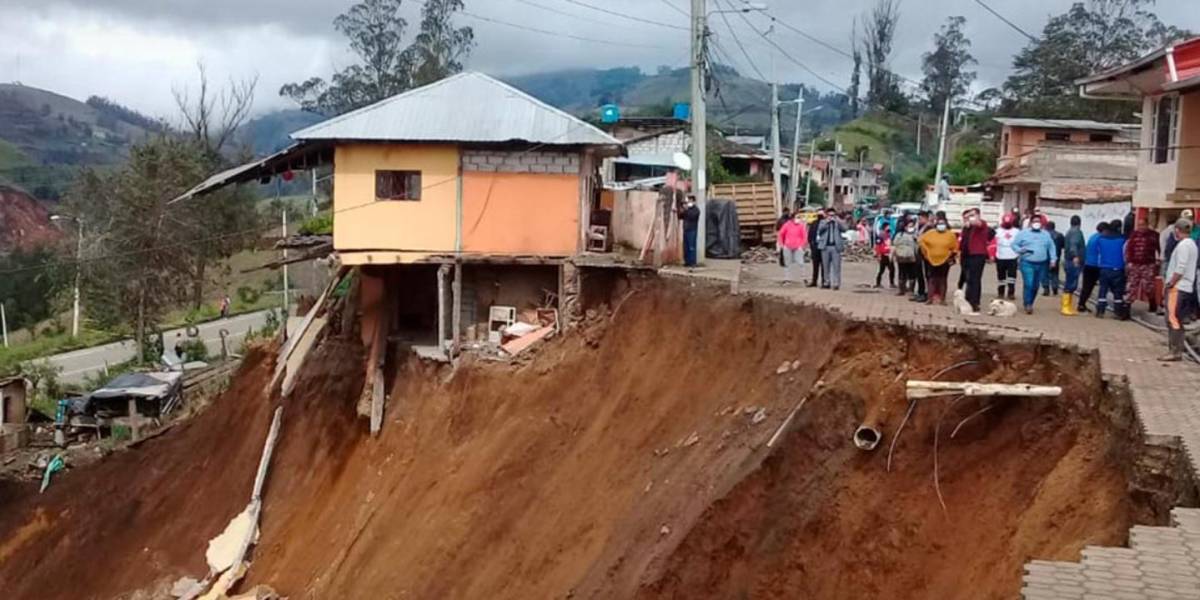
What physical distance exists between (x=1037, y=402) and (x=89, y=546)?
18.4 metres

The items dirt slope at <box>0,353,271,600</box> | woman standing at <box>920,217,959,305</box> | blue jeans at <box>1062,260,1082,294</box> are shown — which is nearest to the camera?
woman standing at <box>920,217,959,305</box>

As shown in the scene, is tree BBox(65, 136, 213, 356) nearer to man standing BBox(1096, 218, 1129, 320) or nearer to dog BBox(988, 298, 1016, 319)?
dog BBox(988, 298, 1016, 319)

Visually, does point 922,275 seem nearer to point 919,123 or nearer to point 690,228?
point 690,228

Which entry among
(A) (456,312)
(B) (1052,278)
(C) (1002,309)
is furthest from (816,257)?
(A) (456,312)

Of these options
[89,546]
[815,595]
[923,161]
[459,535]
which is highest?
[923,161]

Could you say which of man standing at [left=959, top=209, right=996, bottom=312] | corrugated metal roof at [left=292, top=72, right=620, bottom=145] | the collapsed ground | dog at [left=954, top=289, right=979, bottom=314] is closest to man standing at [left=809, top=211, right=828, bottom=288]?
the collapsed ground

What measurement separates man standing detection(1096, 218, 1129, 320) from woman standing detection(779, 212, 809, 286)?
21.6 feet

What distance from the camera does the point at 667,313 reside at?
61.2 feet

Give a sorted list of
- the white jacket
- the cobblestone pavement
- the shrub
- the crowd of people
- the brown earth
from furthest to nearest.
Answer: the brown earth → the shrub → the white jacket → the crowd of people → the cobblestone pavement

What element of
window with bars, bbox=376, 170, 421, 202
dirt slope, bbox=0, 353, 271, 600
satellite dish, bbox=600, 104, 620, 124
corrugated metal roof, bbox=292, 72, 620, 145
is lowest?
dirt slope, bbox=0, 353, 271, 600

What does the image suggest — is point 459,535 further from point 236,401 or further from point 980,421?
point 236,401

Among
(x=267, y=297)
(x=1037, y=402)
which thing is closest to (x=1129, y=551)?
(x=1037, y=402)

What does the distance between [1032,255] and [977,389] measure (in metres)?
6.09

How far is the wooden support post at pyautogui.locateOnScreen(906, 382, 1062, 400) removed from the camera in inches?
420
